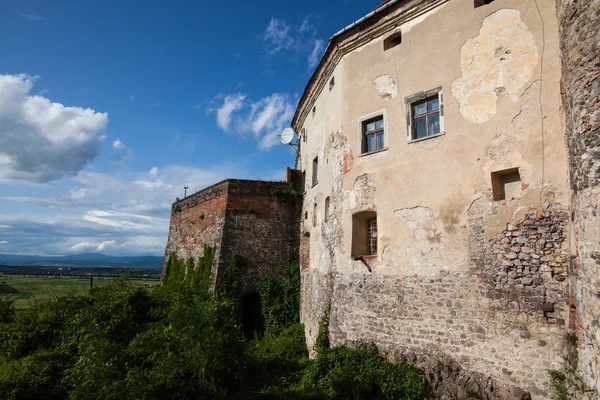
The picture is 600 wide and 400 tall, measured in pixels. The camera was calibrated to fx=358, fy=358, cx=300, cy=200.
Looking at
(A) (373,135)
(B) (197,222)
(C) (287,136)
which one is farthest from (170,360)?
(C) (287,136)

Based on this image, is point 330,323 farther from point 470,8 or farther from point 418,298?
point 470,8

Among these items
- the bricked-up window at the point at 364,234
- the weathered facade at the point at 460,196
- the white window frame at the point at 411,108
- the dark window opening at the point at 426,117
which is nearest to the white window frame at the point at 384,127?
the weathered facade at the point at 460,196

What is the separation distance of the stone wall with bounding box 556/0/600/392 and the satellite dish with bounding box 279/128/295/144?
565 inches

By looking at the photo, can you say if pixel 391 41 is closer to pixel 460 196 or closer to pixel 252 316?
pixel 460 196

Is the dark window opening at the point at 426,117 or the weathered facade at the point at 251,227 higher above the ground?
the dark window opening at the point at 426,117

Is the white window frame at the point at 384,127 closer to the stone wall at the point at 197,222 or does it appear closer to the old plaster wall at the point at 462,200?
the old plaster wall at the point at 462,200

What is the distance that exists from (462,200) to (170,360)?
7.78 m

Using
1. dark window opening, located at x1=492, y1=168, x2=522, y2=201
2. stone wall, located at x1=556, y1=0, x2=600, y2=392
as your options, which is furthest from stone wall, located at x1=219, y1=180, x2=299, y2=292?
stone wall, located at x1=556, y1=0, x2=600, y2=392

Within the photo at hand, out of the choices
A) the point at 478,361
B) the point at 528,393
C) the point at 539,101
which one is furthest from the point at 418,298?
the point at 539,101

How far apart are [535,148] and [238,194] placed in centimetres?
1293

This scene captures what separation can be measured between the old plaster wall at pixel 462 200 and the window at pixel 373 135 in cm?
26

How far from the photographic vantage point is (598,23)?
19.2 feet

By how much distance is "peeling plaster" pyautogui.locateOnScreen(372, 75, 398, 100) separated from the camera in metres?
10.2

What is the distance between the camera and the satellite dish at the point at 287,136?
2005 centimetres
